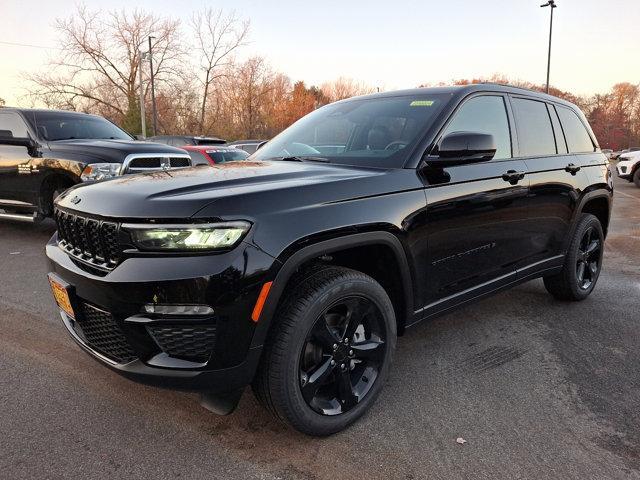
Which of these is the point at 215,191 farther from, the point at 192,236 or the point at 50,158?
the point at 50,158

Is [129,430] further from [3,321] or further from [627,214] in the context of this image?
[627,214]

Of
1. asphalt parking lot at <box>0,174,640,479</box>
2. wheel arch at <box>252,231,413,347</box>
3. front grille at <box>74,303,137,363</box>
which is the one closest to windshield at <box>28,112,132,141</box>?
asphalt parking lot at <box>0,174,640,479</box>

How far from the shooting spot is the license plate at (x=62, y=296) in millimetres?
2337

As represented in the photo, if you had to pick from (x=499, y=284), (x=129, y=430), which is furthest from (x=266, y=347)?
(x=499, y=284)

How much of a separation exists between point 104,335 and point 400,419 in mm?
1539

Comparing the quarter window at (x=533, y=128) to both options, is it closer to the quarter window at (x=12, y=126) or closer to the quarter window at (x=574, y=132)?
the quarter window at (x=574, y=132)

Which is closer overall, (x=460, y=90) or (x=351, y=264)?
(x=351, y=264)

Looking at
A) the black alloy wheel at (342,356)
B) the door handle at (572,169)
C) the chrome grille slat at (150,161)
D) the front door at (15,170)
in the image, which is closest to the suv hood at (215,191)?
the black alloy wheel at (342,356)

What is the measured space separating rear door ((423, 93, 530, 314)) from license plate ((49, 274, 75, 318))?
6.19ft

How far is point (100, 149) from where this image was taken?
632cm

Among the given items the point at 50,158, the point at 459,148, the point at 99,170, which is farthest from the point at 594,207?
the point at 50,158

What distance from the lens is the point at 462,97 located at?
310 cm

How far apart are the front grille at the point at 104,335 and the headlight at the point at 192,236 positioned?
0.41 meters

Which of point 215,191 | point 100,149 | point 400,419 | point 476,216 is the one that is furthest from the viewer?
point 100,149
